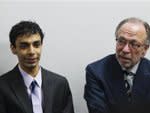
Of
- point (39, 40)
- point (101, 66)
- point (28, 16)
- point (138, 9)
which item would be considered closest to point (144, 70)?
point (101, 66)

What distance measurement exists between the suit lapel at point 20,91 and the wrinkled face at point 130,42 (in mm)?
510

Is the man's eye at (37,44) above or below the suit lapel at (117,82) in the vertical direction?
above

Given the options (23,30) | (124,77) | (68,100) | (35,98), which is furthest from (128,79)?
(23,30)

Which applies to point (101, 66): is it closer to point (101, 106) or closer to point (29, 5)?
point (101, 106)

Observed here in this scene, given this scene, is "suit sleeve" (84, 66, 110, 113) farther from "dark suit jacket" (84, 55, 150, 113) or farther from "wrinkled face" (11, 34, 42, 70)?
"wrinkled face" (11, 34, 42, 70)

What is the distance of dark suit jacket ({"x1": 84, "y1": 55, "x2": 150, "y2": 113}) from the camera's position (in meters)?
1.70

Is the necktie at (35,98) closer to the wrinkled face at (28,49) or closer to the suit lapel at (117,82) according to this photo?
the wrinkled face at (28,49)

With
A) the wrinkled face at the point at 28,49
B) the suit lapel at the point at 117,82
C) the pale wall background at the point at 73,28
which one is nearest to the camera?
the wrinkled face at the point at 28,49

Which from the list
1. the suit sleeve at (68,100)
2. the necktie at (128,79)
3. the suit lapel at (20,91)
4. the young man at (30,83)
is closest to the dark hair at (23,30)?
the young man at (30,83)

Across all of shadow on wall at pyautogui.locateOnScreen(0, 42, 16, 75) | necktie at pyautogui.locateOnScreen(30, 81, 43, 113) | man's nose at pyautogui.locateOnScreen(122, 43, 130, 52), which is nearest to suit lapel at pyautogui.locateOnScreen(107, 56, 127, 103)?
man's nose at pyautogui.locateOnScreen(122, 43, 130, 52)

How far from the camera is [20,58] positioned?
1648 mm

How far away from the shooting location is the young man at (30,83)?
5.31 ft

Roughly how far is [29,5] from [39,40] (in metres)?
0.27

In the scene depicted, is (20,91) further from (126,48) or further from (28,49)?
(126,48)
